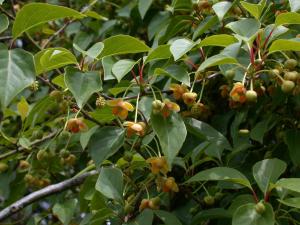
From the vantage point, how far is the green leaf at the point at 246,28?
4.96 feet

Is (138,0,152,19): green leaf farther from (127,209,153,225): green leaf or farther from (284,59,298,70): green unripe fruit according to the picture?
(127,209,153,225): green leaf

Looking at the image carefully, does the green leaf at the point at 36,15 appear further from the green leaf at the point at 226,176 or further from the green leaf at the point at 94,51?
the green leaf at the point at 226,176

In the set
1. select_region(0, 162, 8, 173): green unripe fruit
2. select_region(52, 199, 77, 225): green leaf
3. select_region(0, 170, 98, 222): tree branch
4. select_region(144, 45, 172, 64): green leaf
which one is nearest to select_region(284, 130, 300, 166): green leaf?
select_region(144, 45, 172, 64): green leaf

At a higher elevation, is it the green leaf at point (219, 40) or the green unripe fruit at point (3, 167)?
the green leaf at point (219, 40)

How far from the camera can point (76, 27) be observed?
9.65 ft

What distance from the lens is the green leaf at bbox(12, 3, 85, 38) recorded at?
142cm

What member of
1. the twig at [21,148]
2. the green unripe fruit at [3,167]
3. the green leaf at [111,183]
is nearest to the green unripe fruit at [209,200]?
the green leaf at [111,183]

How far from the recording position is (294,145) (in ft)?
5.84

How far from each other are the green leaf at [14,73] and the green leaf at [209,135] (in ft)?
1.71

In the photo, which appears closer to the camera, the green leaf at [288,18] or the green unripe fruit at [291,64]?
the green leaf at [288,18]

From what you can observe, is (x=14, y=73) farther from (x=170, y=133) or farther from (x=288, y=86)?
(x=288, y=86)

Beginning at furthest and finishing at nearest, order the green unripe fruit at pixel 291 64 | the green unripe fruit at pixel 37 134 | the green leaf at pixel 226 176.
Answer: the green unripe fruit at pixel 37 134, the green unripe fruit at pixel 291 64, the green leaf at pixel 226 176

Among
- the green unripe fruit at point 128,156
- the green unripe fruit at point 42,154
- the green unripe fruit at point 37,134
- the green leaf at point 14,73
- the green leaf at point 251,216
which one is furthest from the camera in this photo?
the green unripe fruit at point 37,134

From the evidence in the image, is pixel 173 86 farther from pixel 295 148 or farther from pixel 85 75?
pixel 295 148
